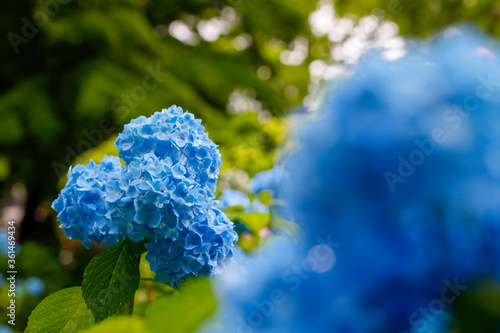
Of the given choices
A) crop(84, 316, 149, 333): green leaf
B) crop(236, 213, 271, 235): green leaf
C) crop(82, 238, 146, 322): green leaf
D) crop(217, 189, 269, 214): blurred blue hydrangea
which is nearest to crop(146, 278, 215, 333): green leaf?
crop(84, 316, 149, 333): green leaf

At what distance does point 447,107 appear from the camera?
1.53 feet

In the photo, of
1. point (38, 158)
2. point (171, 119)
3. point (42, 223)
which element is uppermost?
point (171, 119)

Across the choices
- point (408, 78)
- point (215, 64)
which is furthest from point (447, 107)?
point (215, 64)

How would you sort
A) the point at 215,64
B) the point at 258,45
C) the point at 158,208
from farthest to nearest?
the point at 258,45 → the point at 215,64 → the point at 158,208

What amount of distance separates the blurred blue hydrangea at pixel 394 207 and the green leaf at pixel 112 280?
0.62 metres

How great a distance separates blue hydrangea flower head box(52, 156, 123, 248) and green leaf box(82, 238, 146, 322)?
0.17 ft

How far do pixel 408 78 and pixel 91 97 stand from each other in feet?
15.9

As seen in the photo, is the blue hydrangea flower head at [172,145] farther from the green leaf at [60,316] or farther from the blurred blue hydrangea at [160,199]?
the green leaf at [60,316]

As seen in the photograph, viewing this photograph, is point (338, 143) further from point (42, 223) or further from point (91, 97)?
point (42, 223)

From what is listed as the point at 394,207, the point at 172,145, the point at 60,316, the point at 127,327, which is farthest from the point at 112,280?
the point at 394,207

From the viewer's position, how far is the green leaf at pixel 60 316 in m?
1.03

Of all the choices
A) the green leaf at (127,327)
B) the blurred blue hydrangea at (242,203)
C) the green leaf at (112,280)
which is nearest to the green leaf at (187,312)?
the green leaf at (127,327)

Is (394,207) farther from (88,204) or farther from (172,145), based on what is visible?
(88,204)

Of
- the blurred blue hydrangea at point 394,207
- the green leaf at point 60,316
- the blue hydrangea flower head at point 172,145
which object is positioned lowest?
the green leaf at point 60,316
